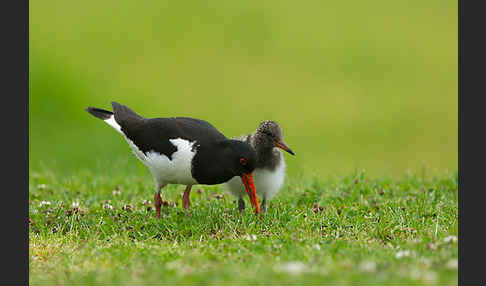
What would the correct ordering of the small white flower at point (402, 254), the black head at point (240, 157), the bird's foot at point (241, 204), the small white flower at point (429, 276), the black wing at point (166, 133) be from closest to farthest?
the small white flower at point (429, 276)
the small white flower at point (402, 254)
the black head at point (240, 157)
the black wing at point (166, 133)
the bird's foot at point (241, 204)

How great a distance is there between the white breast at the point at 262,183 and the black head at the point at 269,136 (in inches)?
14.1

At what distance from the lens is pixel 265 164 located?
26.6 feet

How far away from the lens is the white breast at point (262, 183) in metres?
8.05

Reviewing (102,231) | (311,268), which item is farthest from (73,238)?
(311,268)

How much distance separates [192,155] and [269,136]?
111 centimetres

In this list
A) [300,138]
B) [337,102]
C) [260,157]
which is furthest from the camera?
[337,102]

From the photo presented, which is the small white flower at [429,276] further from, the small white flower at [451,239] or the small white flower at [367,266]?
the small white flower at [451,239]

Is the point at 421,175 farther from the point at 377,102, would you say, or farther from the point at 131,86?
the point at 131,86

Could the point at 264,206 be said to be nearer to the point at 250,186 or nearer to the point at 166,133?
the point at 250,186

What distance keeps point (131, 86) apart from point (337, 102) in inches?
264

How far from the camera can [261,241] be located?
627cm

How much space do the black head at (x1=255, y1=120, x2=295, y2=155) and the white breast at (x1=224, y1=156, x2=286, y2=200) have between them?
0.36 meters

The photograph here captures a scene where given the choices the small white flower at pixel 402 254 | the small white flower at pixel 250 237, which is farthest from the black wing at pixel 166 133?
the small white flower at pixel 402 254

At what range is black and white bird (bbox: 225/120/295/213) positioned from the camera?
795cm
